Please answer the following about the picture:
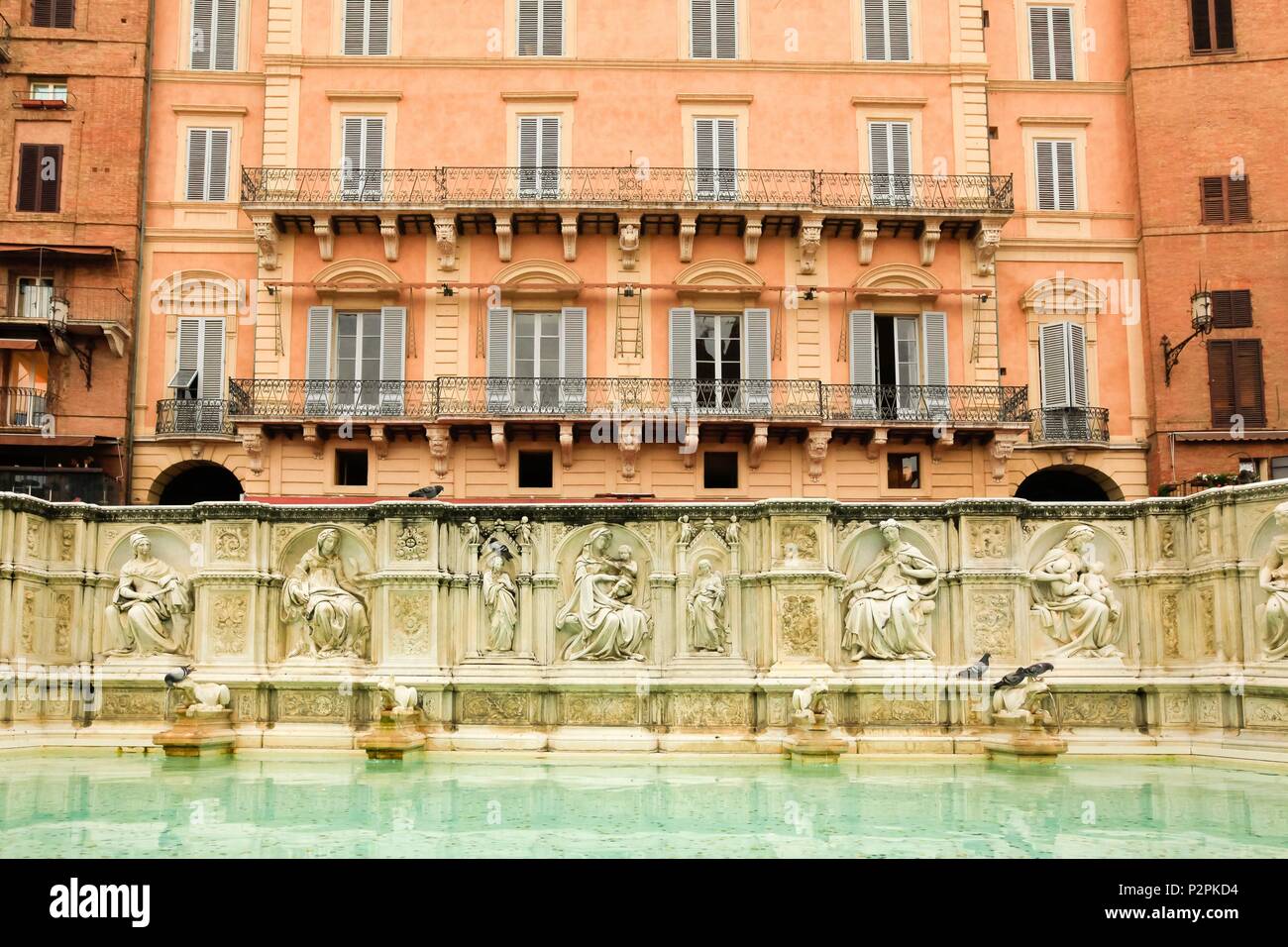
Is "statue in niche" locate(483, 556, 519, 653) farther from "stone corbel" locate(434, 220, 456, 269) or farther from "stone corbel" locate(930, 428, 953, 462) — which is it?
"stone corbel" locate(930, 428, 953, 462)

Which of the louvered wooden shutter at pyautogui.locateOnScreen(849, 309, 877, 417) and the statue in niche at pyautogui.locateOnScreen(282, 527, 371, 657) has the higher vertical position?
the louvered wooden shutter at pyautogui.locateOnScreen(849, 309, 877, 417)

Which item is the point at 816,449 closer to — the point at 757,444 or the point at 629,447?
the point at 757,444

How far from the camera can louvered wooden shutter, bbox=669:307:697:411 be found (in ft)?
101

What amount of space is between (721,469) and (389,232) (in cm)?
1040

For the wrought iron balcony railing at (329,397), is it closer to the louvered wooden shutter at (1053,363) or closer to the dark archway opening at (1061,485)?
the louvered wooden shutter at (1053,363)

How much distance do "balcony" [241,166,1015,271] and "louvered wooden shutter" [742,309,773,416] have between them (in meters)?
1.54

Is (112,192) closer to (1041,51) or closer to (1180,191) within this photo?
(1041,51)

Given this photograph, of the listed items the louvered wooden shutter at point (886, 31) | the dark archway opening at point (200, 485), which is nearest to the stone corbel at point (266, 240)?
the dark archway opening at point (200, 485)

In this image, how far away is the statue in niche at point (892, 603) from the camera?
1489cm

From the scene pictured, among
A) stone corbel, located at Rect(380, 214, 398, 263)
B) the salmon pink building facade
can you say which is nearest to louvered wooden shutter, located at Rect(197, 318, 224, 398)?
the salmon pink building facade

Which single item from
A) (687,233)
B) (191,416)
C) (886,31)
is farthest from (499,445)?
(886,31)

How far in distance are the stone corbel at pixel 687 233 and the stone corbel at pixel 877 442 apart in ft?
21.5

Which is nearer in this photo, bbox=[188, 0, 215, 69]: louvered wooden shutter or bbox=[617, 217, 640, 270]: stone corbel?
bbox=[617, 217, 640, 270]: stone corbel

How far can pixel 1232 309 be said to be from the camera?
32188mm
